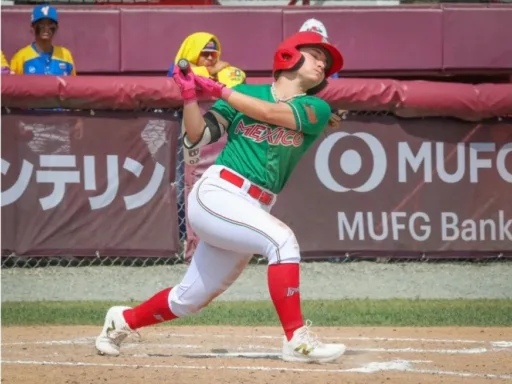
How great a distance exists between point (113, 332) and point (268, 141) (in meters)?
1.30

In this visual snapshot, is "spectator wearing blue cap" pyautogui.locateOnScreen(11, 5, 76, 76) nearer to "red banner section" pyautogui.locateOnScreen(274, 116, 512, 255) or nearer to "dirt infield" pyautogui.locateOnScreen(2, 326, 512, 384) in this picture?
"red banner section" pyautogui.locateOnScreen(274, 116, 512, 255)

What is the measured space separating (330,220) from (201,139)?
4.03 meters

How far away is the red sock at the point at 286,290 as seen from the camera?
5.18 meters

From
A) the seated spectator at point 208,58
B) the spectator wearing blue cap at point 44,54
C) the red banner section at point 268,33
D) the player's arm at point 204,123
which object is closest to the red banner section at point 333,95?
the seated spectator at point 208,58

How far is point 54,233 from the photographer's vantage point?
29.6 feet

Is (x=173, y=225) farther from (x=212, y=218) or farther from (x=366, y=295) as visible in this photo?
(x=212, y=218)

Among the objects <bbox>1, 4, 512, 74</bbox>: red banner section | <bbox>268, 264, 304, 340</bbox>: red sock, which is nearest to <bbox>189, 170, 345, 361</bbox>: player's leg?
<bbox>268, 264, 304, 340</bbox>: red sock

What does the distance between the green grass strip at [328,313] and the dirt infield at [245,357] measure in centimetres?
35

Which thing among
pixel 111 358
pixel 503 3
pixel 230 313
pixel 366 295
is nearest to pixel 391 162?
pixel 366 295

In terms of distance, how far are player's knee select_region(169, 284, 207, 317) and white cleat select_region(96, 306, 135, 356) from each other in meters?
0.30

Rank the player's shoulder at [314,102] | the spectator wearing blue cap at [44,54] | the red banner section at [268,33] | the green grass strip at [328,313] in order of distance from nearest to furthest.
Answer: the player's shoulder at [314,102]
the green grass strip at [328,313]
the spectator wearing blue cap at [44,54]
the red banner section at [268,33]

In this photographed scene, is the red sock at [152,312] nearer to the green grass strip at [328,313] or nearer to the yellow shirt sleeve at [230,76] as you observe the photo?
the green grass strip at [328,313]

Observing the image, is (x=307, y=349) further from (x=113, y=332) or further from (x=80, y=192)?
(x=80, y=192)

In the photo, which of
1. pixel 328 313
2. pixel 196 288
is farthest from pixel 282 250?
pixel 328 313
